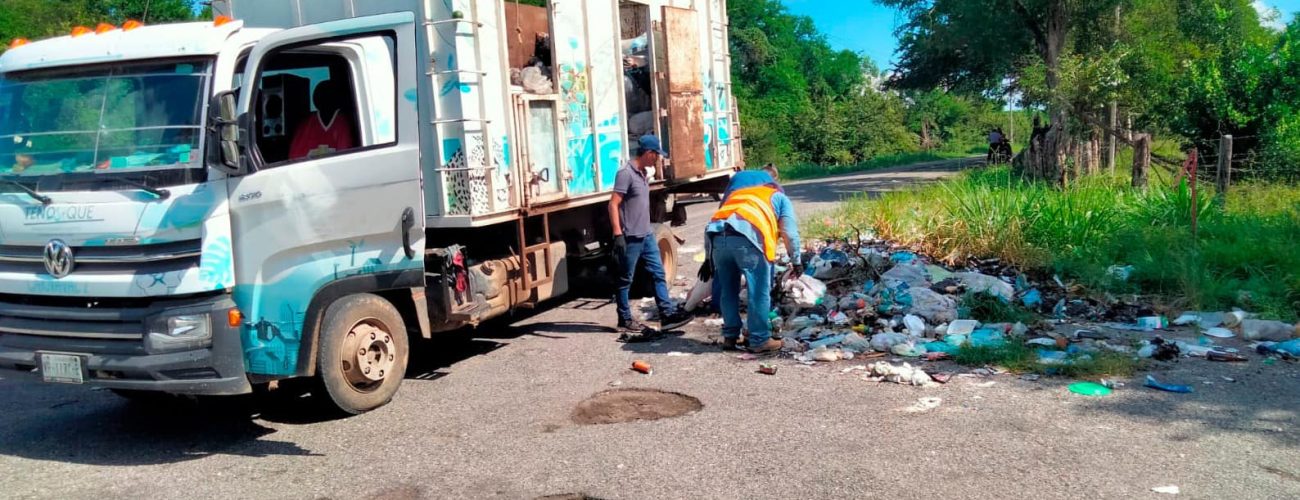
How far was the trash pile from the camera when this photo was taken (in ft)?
22.1

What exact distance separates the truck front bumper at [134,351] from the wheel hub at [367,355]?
0.71 metres

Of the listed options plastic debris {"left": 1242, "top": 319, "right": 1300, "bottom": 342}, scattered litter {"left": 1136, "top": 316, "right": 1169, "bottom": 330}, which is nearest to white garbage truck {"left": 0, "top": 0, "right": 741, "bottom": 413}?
scattered litter {"left": 1136, "top": 316, "right": 1169, "bottom": 330}

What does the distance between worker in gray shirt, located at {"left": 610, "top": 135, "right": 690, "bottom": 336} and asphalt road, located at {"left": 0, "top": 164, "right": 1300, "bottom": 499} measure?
1.19 meters

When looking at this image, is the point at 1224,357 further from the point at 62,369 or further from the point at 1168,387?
the point at 62,369

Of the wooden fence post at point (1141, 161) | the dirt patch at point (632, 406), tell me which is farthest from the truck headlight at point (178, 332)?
the wooden fence post at point (1141, 161)

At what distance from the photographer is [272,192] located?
529 centimetres

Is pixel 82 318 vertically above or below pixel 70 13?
below

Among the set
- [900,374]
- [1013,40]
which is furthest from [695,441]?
[1013,40]

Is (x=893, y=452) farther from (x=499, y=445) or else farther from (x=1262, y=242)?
(x=1262, y=242)

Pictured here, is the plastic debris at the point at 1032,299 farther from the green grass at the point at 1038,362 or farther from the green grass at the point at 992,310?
the green grass at the point at 1038,362

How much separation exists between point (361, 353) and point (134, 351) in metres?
1.28

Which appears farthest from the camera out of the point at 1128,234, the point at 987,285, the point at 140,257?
the point at 1128,234

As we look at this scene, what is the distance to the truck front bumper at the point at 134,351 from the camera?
4.98m

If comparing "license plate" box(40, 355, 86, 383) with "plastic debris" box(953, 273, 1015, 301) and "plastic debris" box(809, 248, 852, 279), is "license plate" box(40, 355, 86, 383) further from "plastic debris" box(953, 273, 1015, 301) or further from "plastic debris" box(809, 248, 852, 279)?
"plastic debris" box(953, 273, 1015, 301)
